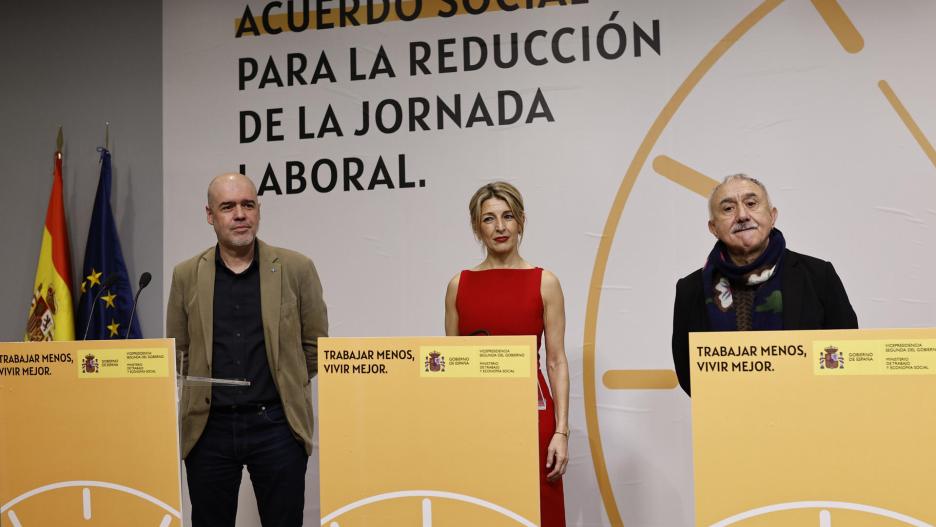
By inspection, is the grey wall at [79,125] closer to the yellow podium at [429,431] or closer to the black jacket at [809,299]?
the yellow podium at [429,431]

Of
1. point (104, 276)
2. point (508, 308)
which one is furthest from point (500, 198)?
point (104, 276)

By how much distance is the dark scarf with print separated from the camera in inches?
Result: 92.7

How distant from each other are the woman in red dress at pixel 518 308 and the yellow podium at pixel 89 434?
1028mm

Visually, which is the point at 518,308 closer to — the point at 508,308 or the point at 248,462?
the point at 508,308

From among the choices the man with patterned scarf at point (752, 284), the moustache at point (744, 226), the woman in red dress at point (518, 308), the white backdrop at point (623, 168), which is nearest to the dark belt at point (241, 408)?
the woman in red dress at point (518, 308)

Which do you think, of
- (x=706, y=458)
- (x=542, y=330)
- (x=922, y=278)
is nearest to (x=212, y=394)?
(x=542, y=330)

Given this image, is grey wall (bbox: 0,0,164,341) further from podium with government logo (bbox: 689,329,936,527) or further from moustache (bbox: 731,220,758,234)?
podium with government logo (bbox: 689,329,936,527)

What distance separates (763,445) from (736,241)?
89cm

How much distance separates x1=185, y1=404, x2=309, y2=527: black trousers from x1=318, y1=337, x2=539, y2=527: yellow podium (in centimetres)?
79

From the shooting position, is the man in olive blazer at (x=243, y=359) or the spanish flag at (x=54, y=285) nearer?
the man in olive blazer at (x=243, y=359)

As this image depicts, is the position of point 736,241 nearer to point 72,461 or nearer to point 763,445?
point 763,445

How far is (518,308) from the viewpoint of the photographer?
8.99 feet

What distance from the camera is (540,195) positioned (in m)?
3.68

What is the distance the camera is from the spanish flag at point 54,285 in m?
4.02
